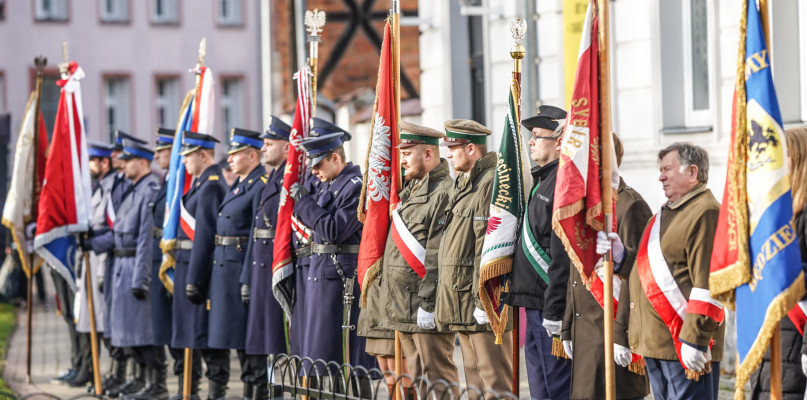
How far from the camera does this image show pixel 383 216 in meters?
8.54

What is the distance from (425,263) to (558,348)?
4.07ft

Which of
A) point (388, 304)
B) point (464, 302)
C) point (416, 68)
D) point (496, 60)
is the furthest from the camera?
point (416, 68)

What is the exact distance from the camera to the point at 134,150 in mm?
12258

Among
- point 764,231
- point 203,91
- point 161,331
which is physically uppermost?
point 203,91

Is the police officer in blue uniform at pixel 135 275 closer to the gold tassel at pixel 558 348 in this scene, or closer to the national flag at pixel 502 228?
the national flag at pixel 502 228

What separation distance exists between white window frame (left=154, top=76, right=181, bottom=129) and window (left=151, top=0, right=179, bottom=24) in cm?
169

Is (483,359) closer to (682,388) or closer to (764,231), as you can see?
(682,388)

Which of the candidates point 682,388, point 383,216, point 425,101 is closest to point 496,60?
point 425,101

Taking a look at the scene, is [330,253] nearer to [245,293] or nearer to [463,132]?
[245,293]

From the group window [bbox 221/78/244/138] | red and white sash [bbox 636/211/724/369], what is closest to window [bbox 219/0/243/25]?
window [bbox 221/78/244/138]

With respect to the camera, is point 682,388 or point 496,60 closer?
point 682,388

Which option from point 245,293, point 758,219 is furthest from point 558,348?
point 245,293

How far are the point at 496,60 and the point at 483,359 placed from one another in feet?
25.1

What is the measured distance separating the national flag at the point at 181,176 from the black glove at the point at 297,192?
193 centimetres
